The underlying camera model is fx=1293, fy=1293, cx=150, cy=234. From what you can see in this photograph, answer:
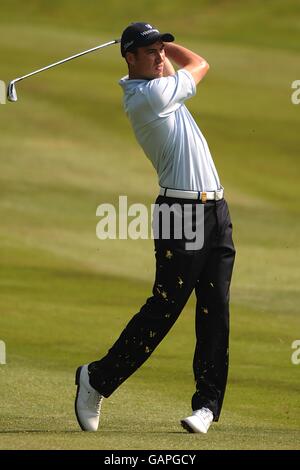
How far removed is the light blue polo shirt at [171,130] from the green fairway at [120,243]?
1.31 meters

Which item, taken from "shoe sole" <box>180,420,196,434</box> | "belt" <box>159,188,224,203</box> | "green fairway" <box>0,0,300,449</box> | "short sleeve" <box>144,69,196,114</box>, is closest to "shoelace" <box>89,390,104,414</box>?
"green fairway" <box>0,0,300,449</box>

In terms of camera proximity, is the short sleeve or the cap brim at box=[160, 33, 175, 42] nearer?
the short sleeve

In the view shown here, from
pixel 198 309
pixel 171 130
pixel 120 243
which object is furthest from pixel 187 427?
pixel 120 243

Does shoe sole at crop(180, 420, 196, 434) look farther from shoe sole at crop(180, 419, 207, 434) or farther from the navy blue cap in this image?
the navy blue cap

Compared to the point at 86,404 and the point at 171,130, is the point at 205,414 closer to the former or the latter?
the point at 86,404

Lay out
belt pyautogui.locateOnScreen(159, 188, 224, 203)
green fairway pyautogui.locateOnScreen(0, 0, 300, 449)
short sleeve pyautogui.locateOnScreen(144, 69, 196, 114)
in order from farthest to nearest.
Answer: green fairway pyautogui.locateOnScreen(0, 0, 300, 449)
belt pyautogui.locateOnScreen(159, 188, 224, 203)
short sleeve pyautogui.locateOnScreen(144, 69, 196, 114)

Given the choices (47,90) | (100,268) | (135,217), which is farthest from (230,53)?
(100,268)

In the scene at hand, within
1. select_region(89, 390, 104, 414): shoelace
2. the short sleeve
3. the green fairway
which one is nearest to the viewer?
the short sleeve

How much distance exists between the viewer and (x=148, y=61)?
6.69 meters

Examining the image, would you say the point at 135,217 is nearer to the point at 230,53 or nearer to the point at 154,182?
the point at 154,182

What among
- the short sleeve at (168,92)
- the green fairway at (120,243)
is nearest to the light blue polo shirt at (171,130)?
the short sleeve at (168,92)

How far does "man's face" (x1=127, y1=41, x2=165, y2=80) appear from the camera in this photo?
6680mm

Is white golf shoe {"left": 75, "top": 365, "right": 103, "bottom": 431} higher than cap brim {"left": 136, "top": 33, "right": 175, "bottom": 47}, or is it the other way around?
cap brim {"left": 136, "top": 33, "right": 175, "bottom": 47}

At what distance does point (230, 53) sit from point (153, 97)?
86.3 ft
